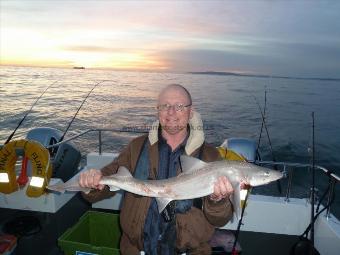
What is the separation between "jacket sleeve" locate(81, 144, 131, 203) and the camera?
351cm

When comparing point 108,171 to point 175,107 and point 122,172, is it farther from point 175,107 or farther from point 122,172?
point 175,107

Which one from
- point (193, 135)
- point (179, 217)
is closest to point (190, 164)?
point (193, 135)

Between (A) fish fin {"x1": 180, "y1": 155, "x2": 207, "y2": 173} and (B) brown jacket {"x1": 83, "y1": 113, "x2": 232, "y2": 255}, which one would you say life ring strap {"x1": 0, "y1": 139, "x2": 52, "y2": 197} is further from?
(A) fish fin {"x1": 180, "y1": 155, "x2": 207, "y2": 173}

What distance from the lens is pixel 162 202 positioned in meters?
3.34

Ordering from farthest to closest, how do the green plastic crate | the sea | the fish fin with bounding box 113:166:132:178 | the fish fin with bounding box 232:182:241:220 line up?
the sea → the green plastic crate → the fish fin with bounding box 113:166:132:178 → the fish fin with bounding box 232:182:241:220

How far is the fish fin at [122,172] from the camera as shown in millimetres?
3436

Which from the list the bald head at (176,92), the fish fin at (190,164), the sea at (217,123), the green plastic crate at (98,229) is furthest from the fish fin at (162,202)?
the sea at (217,123)

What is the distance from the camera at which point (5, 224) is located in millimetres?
5879

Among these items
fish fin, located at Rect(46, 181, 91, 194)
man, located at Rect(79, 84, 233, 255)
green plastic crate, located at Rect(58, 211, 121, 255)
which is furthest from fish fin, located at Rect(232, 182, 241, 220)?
green plastic crate, located at Rect(58, 211, 121, 255)

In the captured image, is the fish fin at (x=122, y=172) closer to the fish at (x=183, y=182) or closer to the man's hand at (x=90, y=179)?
the fish at (x=183, y=182)

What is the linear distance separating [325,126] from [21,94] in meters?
36.8

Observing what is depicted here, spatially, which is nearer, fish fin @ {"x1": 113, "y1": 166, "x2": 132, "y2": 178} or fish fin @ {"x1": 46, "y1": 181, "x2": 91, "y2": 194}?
fish fin @ {"x1": 46, "y1": 181, "x2": 91, "y2": 194}

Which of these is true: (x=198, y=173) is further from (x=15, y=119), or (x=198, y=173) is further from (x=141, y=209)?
(x=15, y=119)

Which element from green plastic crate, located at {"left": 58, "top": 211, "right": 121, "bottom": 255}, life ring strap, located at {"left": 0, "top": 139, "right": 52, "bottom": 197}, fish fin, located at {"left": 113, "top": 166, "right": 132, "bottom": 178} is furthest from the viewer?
life ring strap, located at {"left": 0, "top": 139, "right": 52, "bottom": 197}
